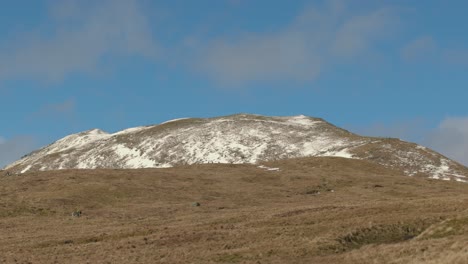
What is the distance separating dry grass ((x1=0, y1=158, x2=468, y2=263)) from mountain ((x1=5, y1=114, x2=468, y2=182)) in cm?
3026

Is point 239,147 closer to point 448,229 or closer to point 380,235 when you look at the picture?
point 380,235

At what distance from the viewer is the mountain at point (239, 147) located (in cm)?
12862

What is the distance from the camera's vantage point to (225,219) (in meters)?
55.8

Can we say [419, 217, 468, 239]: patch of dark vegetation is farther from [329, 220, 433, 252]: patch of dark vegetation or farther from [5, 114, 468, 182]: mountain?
[5, 114, 468, 182]: mountain

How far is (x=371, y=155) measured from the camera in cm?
12925

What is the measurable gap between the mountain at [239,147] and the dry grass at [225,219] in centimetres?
3026

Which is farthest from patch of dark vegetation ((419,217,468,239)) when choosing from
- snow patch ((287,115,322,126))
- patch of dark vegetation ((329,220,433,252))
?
snow patch ((287,115,322,126))

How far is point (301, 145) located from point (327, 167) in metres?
34.8

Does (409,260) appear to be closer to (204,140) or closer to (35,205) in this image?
(35,205)

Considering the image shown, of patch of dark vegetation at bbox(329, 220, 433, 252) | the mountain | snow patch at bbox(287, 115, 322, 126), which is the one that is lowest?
patch of dark vegetation at bbox(329, 220, 433, 252)

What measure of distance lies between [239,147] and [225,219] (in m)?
93.1

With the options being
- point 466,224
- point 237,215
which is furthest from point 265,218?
point 466,224

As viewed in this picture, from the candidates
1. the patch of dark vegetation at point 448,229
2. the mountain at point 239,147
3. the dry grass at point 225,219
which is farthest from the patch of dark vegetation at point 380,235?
the mountain at point 239,147

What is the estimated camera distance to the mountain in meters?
129
